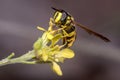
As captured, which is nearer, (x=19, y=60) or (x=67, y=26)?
(x=19, y=60)

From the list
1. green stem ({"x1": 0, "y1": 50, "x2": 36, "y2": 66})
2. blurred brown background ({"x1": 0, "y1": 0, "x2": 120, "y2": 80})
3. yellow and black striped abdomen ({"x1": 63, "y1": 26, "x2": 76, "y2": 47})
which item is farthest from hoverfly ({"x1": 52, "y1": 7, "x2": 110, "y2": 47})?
blurred brown background ({"x1": 0, "y1": 0, "x2": 120, "y2": 80})

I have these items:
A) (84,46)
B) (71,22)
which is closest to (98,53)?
(84,46)

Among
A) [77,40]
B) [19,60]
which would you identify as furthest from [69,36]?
[77,40]

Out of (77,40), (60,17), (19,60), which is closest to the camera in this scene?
(19,60)

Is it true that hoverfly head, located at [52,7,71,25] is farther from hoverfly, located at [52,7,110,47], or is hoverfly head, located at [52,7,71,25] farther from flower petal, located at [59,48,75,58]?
flower petal, located at [59,48,75,58]

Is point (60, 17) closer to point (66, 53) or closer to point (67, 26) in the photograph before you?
point (67, 26)

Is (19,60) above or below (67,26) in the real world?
below

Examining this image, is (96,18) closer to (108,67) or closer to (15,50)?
(108,67)

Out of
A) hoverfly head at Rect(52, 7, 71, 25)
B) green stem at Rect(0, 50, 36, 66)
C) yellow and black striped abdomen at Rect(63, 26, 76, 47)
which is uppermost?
hoverfly head at Rect(52, 7, 71, 25)
